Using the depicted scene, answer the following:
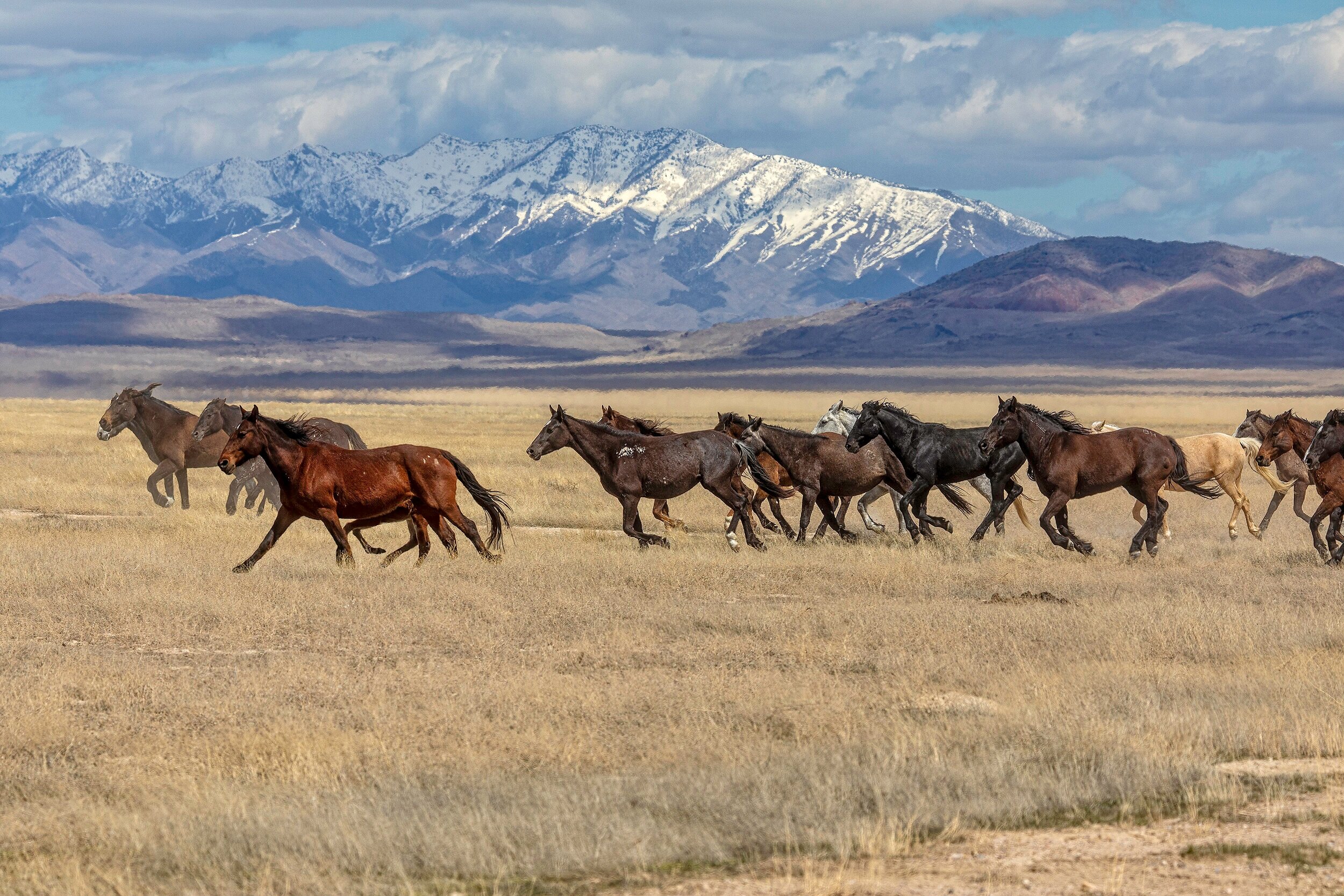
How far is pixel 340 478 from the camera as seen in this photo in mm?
15867

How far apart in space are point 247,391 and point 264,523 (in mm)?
94533

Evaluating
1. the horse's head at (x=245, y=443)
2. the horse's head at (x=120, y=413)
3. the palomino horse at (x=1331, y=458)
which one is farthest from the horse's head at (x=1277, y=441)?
the horse's head at (x=120, y=413)

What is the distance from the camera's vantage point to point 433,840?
7332 millimetres

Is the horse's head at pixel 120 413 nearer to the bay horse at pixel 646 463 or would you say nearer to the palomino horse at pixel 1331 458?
the bay horse at pixel 646 463

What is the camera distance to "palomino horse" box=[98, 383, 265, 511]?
23.8 m

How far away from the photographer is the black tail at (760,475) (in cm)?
1934

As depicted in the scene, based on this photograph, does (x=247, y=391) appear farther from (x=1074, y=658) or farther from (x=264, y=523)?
(x=1074, y=658)

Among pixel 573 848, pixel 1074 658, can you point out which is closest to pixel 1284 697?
pixel 1074 658

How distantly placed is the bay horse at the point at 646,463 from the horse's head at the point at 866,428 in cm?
136

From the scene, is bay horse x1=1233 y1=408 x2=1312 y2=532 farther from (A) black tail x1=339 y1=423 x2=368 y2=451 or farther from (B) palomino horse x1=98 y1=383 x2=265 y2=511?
(B) palomino horse x1=98 y1=383 x2=265 y2=511

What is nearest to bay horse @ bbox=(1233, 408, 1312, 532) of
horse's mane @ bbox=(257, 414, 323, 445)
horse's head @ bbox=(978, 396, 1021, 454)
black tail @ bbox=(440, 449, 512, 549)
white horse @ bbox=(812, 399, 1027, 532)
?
white horse @ bbox=(812, 399, 1027, 532)

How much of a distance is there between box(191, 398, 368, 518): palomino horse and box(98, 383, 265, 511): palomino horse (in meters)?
0.19

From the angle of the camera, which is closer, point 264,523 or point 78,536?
point 78,536

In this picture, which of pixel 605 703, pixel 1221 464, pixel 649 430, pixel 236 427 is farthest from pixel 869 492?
pixel 605 703
